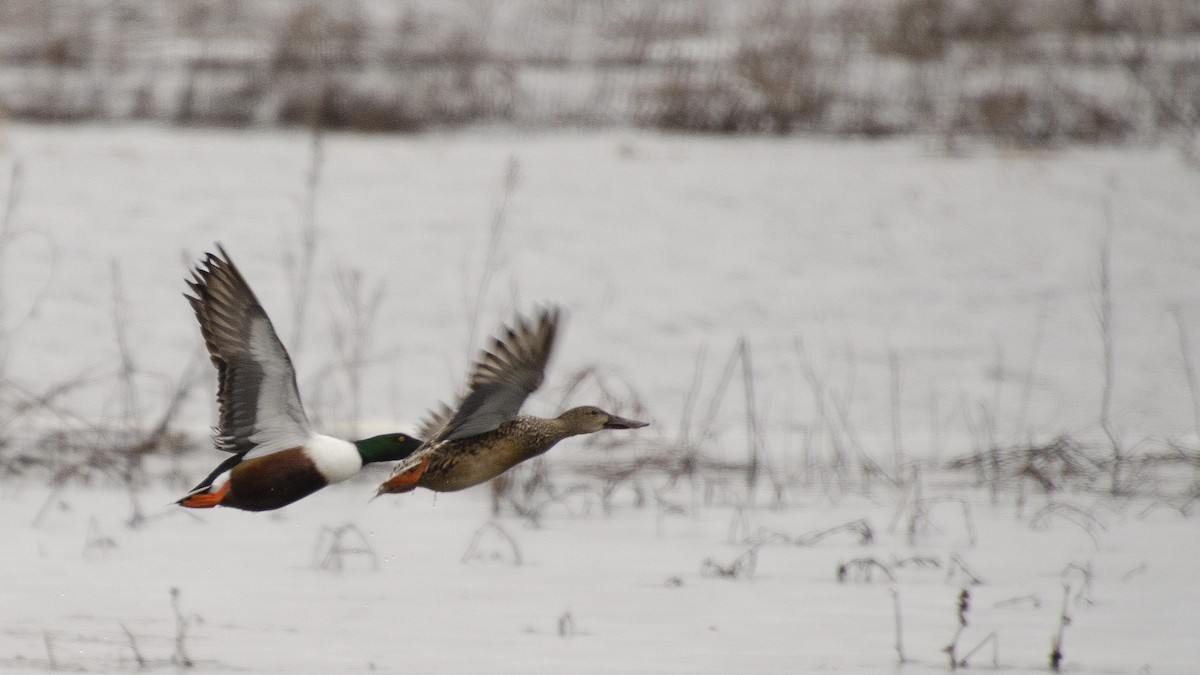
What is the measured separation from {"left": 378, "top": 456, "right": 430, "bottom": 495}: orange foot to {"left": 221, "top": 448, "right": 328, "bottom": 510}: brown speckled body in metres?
0.13

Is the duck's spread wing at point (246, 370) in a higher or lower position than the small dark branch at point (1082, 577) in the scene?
higher

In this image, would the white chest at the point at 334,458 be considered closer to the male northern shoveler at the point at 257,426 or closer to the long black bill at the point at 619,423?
the male northern shoveler at the point at 257,426

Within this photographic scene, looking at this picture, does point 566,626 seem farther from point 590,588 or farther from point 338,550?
point 338,550

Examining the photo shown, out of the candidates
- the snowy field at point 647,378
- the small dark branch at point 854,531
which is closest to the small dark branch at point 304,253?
the snowy field at point 647,378

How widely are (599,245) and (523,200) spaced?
91 cm

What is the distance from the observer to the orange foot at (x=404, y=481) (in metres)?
3.11

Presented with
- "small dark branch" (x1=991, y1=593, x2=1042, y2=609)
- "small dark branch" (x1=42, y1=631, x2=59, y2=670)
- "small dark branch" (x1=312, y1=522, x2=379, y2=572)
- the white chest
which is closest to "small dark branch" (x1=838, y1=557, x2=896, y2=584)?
"small dark branch" (x1=991, y1=593, x2=1042, y2=609)

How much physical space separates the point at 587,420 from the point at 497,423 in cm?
25

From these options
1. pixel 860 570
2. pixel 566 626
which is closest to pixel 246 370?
pixel 566 626

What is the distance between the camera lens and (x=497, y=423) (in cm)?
336

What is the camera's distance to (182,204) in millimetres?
10180

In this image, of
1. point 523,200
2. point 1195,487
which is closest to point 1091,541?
point 1195,487

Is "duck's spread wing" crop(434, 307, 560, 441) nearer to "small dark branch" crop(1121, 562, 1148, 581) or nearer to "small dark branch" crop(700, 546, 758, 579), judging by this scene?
"small dark branch" crop(700, 546, 758, 579)

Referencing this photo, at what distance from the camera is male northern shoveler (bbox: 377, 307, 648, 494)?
10.8 ft
